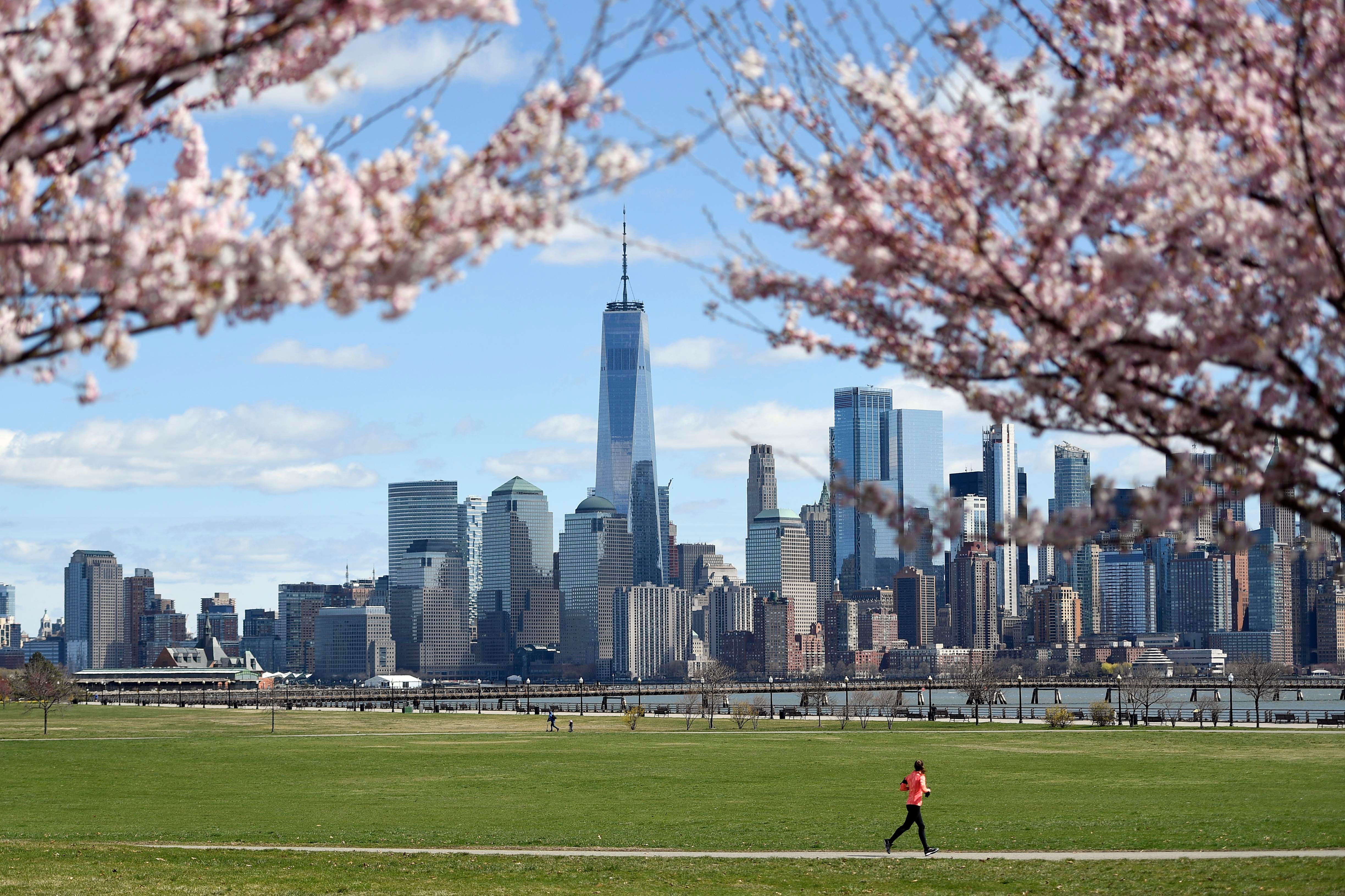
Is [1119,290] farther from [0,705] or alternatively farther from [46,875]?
[0,705]

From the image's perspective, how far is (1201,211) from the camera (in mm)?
8539

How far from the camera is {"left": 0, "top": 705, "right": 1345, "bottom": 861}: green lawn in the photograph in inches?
1375

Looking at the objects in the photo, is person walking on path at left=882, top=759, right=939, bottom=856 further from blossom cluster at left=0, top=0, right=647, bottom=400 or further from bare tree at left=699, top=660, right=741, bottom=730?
bare tree at left=699, top=660, right=741, bottom=730

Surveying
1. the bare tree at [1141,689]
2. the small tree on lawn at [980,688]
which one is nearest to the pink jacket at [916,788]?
the bare tree at [1141,689]

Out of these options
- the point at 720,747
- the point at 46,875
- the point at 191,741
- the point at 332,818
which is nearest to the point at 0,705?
the point at 191,741

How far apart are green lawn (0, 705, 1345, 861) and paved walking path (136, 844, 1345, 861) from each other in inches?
41.1

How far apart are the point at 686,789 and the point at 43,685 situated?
6819 centimetres

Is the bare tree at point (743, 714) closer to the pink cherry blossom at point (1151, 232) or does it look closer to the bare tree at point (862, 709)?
the bare tree at point (862, 709)

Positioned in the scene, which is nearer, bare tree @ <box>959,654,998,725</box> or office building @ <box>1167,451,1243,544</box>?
office building @ <box>1167,451,1243,544</box>

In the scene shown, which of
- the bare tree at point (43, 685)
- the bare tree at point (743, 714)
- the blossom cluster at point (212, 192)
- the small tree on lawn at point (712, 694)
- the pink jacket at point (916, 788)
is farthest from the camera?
the small tree on lawn at point (712, 694)

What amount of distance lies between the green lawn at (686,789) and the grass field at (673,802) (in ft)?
0.68

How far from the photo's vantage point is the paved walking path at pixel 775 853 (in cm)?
2802

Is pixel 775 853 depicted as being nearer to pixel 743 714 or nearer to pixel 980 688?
pixel 743 714

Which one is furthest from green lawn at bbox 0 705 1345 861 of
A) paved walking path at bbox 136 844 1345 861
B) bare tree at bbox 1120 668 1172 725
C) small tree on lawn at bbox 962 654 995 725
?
small tree on lawn at bbox 962 654 995 725
